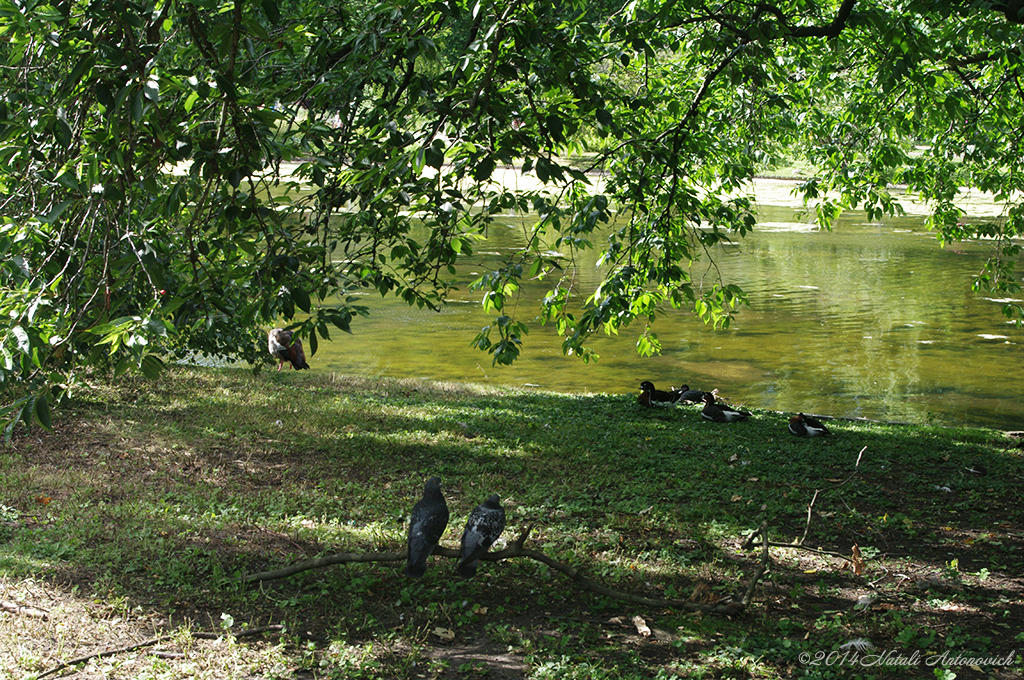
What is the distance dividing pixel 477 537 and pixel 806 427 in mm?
4921

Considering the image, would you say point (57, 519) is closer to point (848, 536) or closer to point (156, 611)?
point (156, 611)

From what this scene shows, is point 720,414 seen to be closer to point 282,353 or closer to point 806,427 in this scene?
point 806,427

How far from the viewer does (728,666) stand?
11.4 ft

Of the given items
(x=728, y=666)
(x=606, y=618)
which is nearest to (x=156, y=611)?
(x=606, y=618)

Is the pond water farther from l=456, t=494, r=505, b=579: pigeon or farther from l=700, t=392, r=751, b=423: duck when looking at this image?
l=456, t=494, r=505, b=579: pigeon

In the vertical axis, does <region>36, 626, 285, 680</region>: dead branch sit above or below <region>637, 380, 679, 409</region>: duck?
below

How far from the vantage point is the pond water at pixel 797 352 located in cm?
1098

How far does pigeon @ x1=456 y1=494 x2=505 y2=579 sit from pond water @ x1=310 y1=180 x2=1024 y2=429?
527 centimetres

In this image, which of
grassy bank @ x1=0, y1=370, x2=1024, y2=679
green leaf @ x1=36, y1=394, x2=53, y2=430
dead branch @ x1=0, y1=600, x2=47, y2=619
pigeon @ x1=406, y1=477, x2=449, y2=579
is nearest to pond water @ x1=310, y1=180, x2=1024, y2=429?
grassy bank @ x1=0, y1=370, x2=1024, y2=679

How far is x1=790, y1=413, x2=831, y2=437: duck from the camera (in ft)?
25.4

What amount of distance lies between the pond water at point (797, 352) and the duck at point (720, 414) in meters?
2.16

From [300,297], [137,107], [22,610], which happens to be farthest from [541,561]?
[137,107]

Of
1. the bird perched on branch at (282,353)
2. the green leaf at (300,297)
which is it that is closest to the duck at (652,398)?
the bird perched on branch at (282,353)

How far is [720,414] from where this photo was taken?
27.4ft
